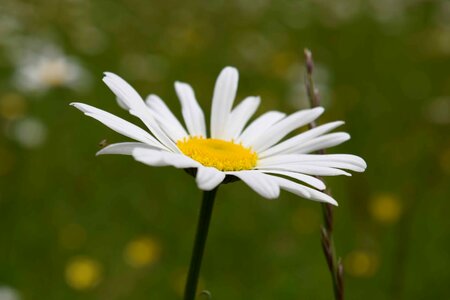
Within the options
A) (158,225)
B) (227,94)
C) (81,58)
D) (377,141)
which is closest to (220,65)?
(81,58)

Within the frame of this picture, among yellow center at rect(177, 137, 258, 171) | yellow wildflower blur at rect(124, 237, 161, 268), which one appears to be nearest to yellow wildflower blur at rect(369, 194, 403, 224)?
yellow wildflower blur at rect(124, 237, 161, 268)

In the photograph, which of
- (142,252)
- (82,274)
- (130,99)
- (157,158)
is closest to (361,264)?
(142,252)

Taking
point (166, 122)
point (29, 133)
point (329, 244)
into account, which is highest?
point (29, 133)

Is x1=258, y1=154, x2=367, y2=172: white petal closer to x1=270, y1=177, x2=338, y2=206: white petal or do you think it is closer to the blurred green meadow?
x1=270, y1=177, x2=338, y2=206: white petal

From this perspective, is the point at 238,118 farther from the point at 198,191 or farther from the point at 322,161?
the point at 198,191

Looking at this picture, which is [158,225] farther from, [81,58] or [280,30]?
[280,30]
